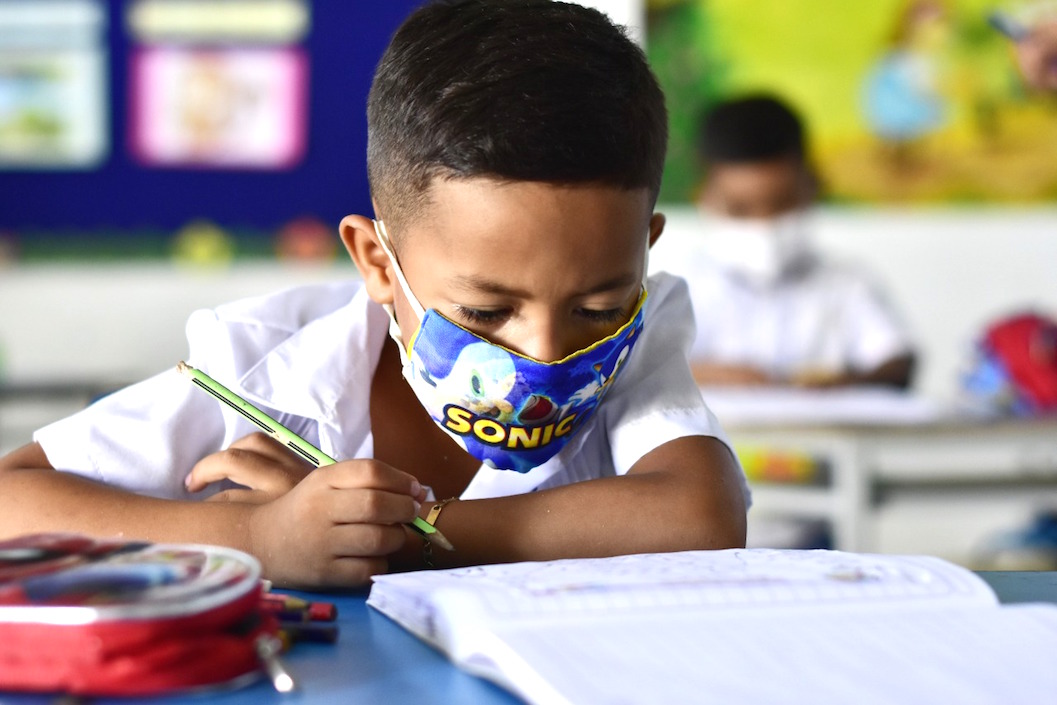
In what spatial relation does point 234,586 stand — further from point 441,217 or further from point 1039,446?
point 1039,446

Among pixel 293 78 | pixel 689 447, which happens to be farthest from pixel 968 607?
pixel 293 78

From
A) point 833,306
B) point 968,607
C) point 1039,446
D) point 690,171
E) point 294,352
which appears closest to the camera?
point 968,607

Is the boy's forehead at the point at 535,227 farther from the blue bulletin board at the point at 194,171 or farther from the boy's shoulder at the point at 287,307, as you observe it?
the blue bulletin board at the point at 194,171

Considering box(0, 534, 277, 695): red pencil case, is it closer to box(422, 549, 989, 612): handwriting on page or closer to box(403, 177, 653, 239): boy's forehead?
box(422, 549, 989, 612): handwriting on page

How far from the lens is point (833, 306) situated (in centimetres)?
362

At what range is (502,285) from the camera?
0.91 meters

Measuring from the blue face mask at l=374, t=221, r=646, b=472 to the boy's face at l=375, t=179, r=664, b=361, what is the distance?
0.01 m

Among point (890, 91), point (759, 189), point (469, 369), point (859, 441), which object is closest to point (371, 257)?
point (469, 369)

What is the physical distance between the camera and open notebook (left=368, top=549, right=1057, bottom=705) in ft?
1.75

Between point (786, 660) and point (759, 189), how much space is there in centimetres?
295

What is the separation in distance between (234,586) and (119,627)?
0.06 metres

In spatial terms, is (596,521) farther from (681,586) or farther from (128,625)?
(128,625)

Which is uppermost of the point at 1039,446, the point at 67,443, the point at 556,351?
the point at 556,351

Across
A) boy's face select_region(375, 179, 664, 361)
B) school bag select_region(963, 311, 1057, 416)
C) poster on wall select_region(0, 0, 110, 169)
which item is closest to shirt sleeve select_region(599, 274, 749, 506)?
boy's face select_region(375, 179, 664, 361)
